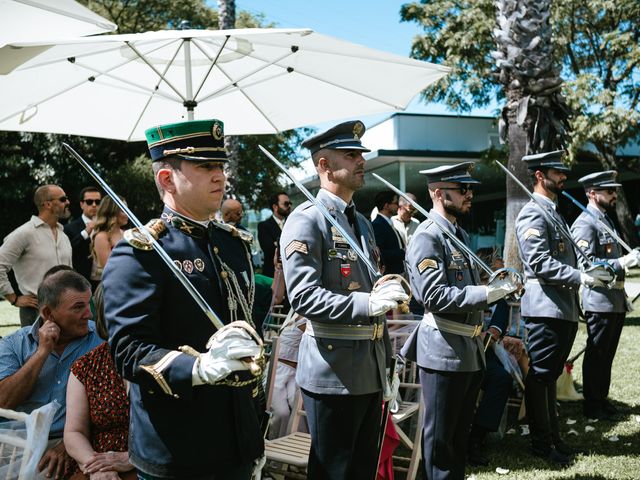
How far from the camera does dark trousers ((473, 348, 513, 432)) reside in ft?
16.0

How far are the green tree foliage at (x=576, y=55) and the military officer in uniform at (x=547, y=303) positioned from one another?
1346 cm

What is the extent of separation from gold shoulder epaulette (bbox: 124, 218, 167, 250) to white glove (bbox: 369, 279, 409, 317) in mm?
1006

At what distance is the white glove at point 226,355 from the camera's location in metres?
1.83

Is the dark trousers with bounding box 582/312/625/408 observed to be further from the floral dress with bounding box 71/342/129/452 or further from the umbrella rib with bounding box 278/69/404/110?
the floral dress with bounding box 71/342/129/452

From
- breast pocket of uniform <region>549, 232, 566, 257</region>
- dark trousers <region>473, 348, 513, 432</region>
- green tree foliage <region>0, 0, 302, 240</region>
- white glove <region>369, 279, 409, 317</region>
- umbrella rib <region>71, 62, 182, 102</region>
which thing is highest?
green tree foliage <region>0, 0, 302, 240</region>

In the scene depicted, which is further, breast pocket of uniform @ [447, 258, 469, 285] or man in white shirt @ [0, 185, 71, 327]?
man in white shirt @ [0, 185, 71, 327]

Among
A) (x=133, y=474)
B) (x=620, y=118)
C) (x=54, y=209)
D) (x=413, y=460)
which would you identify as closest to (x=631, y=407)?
(x=413, y=460)

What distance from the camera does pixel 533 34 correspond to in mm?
7363

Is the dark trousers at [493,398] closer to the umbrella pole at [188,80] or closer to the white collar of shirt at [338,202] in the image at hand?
the white collar of shirt at [338,202]

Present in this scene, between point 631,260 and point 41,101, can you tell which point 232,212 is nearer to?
point 41,101

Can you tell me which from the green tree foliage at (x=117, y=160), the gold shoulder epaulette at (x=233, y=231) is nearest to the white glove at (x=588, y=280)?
the gold shoulder epaulette at (x=233, y=231)

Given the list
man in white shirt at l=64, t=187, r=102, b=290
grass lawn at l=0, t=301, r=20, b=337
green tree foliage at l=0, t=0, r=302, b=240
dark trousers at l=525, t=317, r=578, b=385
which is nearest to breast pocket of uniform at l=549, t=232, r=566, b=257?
dark trousers at l=525, t=317, r=578, b=385

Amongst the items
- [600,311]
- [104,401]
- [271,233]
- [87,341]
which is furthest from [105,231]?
[600,311]

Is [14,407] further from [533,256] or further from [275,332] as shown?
[533,256]
